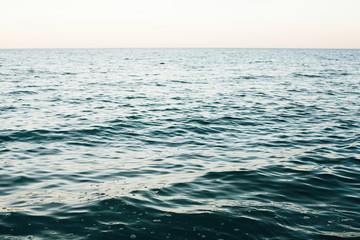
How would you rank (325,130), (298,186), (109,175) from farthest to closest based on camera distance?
(325,130) < (109,175) < (298,186)

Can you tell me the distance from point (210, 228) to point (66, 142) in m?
8.35

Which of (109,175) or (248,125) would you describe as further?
(248,125)

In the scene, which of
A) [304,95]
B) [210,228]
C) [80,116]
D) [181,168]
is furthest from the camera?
[304,95]

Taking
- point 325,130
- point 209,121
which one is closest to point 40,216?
point 209,121

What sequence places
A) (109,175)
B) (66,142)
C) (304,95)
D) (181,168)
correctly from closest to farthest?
(109,175) < (181,168) < (66,142) < (304,95)

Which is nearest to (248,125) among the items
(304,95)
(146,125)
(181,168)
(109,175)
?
(146,125)

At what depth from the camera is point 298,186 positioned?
8234 mm

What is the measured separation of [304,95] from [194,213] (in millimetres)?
22471

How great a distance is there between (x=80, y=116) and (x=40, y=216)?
11.8 meters

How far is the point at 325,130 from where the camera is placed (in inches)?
567

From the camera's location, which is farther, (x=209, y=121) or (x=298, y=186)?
(x=209, y=121)

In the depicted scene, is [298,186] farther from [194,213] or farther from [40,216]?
[40,216]


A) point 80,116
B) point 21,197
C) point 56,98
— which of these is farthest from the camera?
point 56,98

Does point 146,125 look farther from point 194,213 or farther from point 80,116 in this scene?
point 194,213
